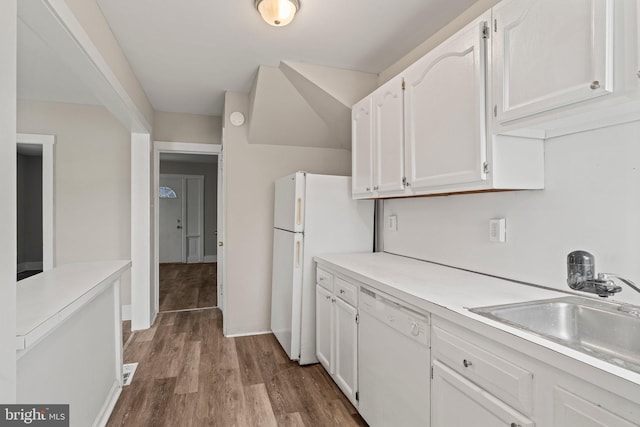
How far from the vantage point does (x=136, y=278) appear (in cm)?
356

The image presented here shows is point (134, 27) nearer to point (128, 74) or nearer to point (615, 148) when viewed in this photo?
point (128, 74)

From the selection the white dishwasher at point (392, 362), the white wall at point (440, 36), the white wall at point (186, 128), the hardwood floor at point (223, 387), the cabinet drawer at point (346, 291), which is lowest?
the hardwood floor at point (223, 387)

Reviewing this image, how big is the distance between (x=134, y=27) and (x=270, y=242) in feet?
6.85

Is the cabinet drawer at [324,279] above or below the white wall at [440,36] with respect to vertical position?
below

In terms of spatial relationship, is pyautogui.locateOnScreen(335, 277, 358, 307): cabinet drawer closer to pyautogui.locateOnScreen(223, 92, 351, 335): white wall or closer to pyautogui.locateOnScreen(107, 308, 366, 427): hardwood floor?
pyautogui.locateOnScreen(107, 308, 366, 427): hardwood floor

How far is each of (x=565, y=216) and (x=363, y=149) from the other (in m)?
1.42

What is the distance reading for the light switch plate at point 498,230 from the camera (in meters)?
1.75

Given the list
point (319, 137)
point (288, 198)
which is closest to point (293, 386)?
point (288, 198)

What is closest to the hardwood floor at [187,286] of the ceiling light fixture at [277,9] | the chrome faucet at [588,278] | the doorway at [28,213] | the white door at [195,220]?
the white door at [195,220]

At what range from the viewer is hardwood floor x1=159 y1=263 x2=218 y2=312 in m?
4.57

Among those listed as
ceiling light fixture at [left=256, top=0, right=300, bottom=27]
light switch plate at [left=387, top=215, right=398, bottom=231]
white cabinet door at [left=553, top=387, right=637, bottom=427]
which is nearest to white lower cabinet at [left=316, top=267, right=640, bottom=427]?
white cabinet door at [left=553, top=387, right=637, bottom=427]

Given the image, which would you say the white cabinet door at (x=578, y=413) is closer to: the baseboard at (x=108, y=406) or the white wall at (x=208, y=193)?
the baseboard at (x=108, y=406)

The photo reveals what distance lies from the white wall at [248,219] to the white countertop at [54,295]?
125 cm

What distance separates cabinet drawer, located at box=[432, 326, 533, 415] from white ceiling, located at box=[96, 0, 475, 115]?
1803 mm
